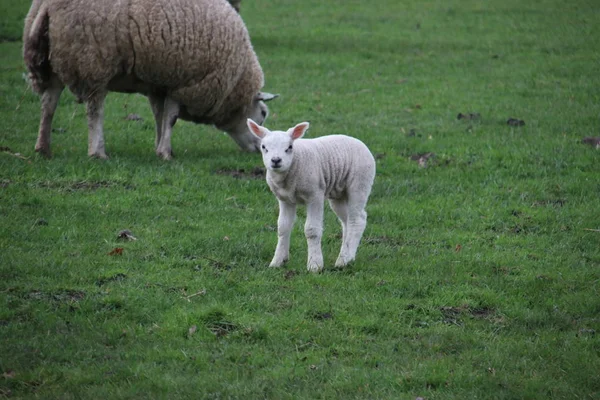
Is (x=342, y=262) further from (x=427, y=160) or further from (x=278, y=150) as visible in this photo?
(x=427, y=160)

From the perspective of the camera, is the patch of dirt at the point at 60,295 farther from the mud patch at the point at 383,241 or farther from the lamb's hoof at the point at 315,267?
the mud patch at the point at 383,241

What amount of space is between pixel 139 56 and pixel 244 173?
6.74ft

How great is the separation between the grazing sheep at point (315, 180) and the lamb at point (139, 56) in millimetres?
3875

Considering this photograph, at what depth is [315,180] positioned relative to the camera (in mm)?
7949

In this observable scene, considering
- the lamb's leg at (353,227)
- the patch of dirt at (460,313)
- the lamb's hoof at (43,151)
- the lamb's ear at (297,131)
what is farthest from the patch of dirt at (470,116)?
the patch of dirt at (460,313)

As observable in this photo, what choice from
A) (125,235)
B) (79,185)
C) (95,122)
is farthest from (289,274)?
(95,122)

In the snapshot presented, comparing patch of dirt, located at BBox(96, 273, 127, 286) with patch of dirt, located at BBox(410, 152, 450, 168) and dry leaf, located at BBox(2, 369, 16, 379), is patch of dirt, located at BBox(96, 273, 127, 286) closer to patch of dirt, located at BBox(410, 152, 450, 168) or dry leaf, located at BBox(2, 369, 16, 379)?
dry leaf, located at BBox(2, 369, 16, 379)

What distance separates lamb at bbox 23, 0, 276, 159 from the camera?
1114 centimetres

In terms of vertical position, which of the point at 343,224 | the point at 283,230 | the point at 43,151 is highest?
the point at 283,230

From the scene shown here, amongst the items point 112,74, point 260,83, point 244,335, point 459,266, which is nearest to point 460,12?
point 260,83

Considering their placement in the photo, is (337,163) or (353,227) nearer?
(337,163)

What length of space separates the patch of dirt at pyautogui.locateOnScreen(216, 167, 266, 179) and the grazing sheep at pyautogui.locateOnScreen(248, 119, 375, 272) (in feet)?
10.8

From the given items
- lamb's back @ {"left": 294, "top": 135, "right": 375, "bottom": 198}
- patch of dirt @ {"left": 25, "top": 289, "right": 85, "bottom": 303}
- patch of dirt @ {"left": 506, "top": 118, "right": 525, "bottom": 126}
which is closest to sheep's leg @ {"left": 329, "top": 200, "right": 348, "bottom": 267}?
lamb's back @ {"left": 294, "top": 135, "right": 375, "bottom": 198}

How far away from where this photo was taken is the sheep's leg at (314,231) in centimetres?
805
